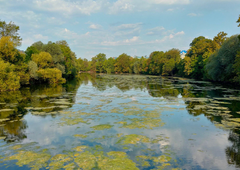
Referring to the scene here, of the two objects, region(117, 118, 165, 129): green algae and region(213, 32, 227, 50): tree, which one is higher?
region(213, 32, 227, 50): tree

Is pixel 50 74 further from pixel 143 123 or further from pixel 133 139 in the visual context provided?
pixel 133 139

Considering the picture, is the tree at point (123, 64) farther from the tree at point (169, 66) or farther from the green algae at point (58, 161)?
the green algae at point (58, 161)

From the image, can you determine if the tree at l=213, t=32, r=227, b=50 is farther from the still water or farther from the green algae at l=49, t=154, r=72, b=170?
the green algae at l=49, t=154, r=72, b=170

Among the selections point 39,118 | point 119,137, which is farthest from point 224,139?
point 39,118

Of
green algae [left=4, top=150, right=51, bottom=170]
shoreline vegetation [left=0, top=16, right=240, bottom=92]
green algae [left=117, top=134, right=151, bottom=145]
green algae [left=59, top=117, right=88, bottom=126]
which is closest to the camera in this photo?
green algae [left=4, top=150, right=51, bottom=170]

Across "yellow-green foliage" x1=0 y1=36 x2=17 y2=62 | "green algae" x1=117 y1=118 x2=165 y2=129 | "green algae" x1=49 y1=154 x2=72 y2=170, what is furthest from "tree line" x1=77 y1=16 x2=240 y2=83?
"yellow-green foliage" x1=0 y1=36 x2=17 y2=62

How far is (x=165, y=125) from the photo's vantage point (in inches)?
491

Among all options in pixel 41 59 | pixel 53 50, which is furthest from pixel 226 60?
pixel 53 50

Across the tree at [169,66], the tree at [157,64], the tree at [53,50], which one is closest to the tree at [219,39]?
the tree at [169,66]

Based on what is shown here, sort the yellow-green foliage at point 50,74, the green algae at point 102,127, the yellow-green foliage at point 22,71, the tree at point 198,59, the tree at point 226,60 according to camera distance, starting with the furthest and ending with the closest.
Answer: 1. the tree at point 198,59
2. the yellow-green foliage at point 50,74
3. the tree at point 226,60
4. the yellow-green foliage at point 22,71
5. the green algae at point 102,127

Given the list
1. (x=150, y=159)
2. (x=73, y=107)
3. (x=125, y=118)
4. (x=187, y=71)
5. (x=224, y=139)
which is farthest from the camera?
(x=187, y=71)

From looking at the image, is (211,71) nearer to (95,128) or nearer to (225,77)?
(225,77)

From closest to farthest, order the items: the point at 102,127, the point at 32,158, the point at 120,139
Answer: the point at 32,158 → the point at 120,139 → the point at 102,127

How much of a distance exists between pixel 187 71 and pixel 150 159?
213ft
